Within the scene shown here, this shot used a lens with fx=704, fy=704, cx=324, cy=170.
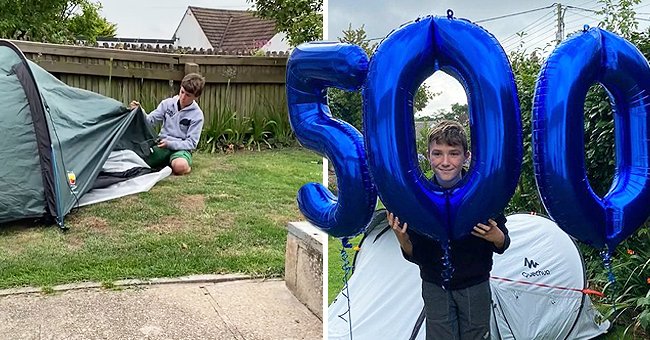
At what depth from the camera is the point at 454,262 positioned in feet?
6.72

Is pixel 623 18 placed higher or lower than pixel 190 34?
lower

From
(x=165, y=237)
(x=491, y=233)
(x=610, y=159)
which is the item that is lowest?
(x=165, y=237)

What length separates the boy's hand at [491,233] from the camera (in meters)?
1.84

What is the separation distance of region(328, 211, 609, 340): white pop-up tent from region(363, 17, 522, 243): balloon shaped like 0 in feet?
4.73

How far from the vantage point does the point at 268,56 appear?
27.9ft

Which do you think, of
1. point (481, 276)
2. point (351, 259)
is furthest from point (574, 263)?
point (481, 276)

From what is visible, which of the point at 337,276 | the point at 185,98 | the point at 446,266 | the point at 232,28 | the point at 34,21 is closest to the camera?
the point at 446,266

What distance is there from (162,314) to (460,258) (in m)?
1.66

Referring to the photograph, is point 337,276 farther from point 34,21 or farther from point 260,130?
point 34,21

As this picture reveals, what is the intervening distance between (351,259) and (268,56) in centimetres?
532

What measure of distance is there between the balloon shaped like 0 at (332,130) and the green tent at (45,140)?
2.87m

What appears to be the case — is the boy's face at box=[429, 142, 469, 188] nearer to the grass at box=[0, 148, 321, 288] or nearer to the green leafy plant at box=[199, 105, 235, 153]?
the grass at box=[0, 148, 321, 288]

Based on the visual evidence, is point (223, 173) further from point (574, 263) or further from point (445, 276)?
point (445, 276)

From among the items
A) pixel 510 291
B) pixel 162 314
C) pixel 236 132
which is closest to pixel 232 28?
pixel 236 132
